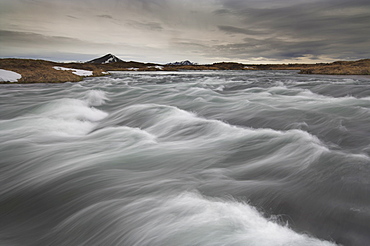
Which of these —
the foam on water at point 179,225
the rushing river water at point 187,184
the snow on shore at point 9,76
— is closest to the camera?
the foam on water at point 179,225

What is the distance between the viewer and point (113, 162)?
3.80 metres

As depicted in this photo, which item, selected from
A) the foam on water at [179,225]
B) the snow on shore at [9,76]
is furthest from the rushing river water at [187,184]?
the snow on shore at [9,76]

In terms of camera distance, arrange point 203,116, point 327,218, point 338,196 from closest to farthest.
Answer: point 327,218, point 338,196, point 203,116

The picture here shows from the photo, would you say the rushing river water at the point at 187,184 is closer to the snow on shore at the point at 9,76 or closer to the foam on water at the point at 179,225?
the foam on water at the point at 179,225

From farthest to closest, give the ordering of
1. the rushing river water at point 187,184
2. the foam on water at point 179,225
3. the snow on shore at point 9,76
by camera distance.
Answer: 1. the snow on shore at point 9,76
2. the rushing river water at point 187,184
3. the foam on water at point 179,225

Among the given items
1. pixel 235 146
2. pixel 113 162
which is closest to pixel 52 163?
pixel 113 162

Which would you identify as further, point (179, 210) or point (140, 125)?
point (140, 125)

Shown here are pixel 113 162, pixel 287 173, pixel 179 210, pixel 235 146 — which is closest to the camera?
pixel 179 210

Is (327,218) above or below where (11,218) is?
above

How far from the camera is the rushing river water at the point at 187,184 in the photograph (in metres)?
2.18

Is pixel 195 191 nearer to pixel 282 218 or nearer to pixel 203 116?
pixel 282 218

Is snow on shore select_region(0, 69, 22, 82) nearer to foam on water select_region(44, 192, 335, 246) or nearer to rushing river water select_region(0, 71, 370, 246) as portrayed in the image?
rushing river water select_region(0, 71, 370, 246)

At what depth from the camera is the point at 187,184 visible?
3125mm

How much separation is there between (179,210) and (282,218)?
984 millimetres
